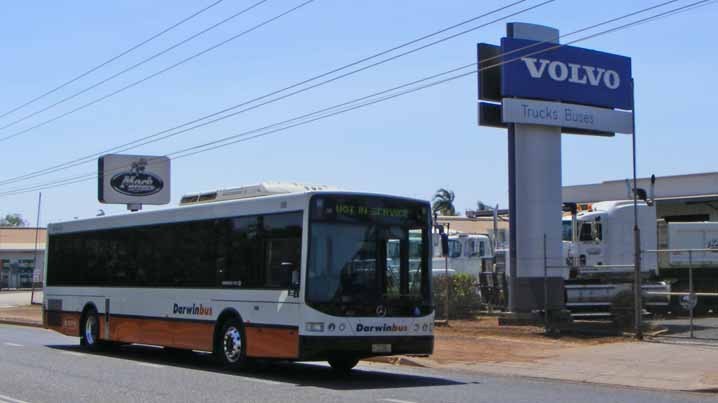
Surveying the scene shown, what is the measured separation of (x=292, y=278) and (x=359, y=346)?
1.49m

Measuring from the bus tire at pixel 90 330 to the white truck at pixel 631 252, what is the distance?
44.7 ft

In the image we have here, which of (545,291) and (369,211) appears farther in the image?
(545,291)

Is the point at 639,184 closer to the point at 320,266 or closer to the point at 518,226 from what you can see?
the point at 518,226

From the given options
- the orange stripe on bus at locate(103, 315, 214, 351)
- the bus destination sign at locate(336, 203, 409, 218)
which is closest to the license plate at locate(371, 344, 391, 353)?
the bus destination sign at locate(336, 203, 409, 218)

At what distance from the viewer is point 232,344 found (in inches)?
640

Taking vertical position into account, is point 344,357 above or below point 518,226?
below

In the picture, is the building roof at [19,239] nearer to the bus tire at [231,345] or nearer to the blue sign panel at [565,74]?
the blue sign panel at [565,74]

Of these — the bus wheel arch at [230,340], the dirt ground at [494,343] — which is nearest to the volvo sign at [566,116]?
the dirt ground at [494,343]

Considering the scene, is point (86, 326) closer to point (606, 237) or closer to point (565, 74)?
point (565, 74)

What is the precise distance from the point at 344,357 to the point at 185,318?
3.62 m

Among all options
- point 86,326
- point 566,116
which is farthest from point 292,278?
point 566,116

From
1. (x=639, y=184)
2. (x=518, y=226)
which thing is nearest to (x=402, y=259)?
(x=518, y=226)

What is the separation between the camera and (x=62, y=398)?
1252cm

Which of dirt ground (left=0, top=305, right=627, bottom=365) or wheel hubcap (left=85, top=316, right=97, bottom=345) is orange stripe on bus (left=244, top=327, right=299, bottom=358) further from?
wheel hubcap (left=85, top=316, right=97, bottom=345)
